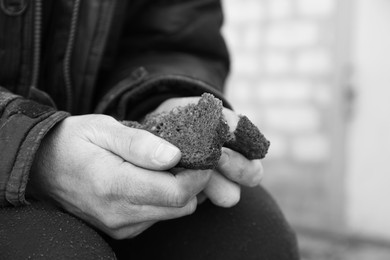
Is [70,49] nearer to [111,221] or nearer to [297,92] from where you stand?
[111,221]

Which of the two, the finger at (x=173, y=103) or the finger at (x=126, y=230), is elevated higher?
the finger at (x=173, y=103)

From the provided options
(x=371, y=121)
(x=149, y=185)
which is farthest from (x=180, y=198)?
A: (x=371, y=121)

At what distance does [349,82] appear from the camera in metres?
2.95

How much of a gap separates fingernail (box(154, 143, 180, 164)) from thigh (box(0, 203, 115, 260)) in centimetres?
15

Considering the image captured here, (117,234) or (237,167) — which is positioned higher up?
(237,167)

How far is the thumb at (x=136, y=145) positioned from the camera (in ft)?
2.54

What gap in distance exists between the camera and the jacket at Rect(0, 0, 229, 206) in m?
1.04

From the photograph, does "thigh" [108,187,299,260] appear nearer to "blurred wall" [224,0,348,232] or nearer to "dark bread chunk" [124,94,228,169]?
"dark bread chunk" [124,94,228,169]

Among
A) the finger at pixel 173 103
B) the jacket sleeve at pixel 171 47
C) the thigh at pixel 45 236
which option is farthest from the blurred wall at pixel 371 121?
the thigh at pixel 45 236

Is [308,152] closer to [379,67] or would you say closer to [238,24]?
[379,67]

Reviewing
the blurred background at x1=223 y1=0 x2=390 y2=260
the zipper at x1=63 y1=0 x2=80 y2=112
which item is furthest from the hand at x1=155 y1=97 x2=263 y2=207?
the blurred background at x1=223 y1=0 x2=390 y2=260

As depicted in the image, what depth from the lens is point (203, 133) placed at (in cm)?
80

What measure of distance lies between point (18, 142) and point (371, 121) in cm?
238

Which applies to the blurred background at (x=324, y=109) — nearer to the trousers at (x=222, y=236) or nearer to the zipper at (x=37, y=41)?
the trousers at (x=222, y=236)
